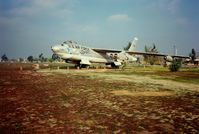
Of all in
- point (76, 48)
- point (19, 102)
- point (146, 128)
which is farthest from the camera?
point (76, 48)

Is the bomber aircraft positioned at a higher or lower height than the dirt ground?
higher

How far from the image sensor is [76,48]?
41000mm

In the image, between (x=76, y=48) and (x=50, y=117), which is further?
(x=76, y=48)

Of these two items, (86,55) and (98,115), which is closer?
(98,115)

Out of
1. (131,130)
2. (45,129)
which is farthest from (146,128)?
(45,129)

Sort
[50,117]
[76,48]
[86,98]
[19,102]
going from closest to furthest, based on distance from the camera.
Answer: [50,117]
[19,102]
[86,98]
[76,48]

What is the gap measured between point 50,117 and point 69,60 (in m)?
34.5

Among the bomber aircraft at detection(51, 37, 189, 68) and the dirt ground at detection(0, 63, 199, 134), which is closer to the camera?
the dirt ground at detection(0, 63, 199, 134)

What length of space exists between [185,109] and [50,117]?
503 centimetres

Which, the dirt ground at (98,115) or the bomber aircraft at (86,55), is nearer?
the dirt ground at (98,115)

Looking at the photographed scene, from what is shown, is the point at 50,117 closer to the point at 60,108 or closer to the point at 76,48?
the point at 60,108

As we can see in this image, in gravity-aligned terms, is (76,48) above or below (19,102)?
Result: above

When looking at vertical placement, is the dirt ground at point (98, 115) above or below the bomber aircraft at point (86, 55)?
below

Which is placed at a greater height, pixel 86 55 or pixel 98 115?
pixel 86 55
